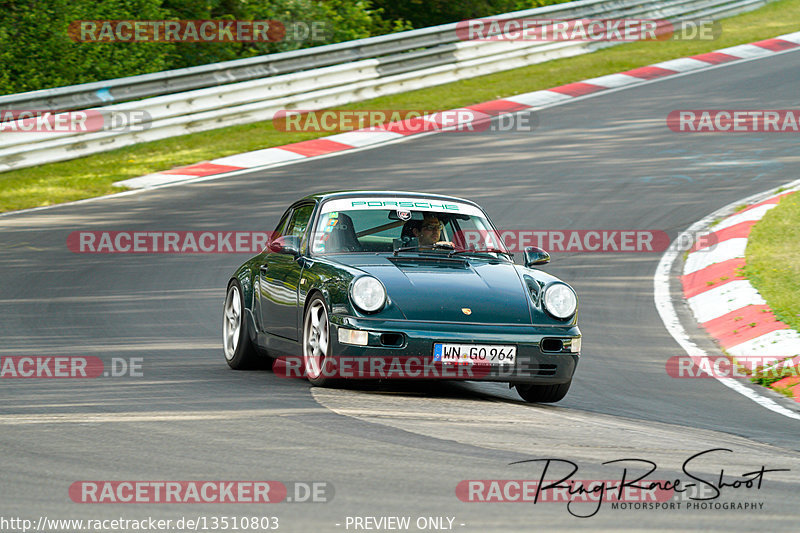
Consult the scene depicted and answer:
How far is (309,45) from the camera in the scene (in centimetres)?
2480

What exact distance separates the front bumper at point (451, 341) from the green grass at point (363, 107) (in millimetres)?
9382

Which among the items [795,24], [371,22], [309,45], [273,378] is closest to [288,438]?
[273,378]

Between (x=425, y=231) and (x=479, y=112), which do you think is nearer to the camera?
(x=425, y=231)

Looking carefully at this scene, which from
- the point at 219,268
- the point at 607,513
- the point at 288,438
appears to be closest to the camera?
the point at 607,513

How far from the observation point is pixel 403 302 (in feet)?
22.7

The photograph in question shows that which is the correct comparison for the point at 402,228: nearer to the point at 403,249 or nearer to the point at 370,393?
the point at 403,249

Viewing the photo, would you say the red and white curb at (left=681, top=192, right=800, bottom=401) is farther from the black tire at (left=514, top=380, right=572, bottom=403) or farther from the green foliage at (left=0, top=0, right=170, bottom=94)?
the green foliage at (left=0, top=0, right=170, bottom=94)

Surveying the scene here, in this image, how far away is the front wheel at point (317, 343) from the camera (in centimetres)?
700

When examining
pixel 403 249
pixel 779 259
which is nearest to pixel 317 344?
pixel 403 249

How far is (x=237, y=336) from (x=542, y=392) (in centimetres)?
237

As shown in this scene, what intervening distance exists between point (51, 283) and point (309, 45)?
47.0 ft

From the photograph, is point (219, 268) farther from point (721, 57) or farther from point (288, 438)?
point (721, 57)

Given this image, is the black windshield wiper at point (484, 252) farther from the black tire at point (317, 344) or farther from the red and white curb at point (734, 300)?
the red and white curb at point (734, 300)

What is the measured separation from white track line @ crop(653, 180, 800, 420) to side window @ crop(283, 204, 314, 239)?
3152mm
